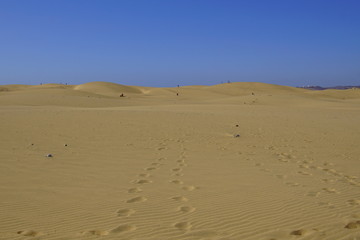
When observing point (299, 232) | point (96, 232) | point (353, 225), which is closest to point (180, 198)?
point (96, 232)

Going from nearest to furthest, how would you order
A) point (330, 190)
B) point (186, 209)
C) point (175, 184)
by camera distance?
1. point (186, 209)
2. point (330, 190)
3. point (175, 184)

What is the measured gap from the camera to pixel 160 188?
17.5 feet

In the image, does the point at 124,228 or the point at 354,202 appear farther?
the point at 354,202

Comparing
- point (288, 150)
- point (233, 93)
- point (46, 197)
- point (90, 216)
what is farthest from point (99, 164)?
point (233, 93)

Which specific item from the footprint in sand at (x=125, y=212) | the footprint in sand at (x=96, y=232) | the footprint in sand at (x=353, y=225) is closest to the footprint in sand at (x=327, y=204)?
the footprint in sand at (x=353, y=225)

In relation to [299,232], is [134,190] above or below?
above

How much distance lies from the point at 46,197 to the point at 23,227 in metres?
1.04

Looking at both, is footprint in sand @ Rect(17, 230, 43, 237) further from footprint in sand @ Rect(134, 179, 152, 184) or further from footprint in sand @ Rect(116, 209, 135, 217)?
footprint in sand @ Rect(134, 179, 152, 184)

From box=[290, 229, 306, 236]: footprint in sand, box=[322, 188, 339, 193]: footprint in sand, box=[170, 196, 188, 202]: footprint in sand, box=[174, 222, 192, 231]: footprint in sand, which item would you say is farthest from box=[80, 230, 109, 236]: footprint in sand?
box=[322, 188, 339, 193]: footprint in sand

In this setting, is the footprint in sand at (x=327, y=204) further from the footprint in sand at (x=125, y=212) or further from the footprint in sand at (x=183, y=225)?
the footprint in sand at (x=125, y=212)

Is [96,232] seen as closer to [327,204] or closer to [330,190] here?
[327,204]

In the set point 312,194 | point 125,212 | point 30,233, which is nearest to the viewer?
point 30,233

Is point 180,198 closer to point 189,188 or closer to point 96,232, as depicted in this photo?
point 189,188

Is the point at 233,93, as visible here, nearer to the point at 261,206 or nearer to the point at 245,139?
the point at 245,139
